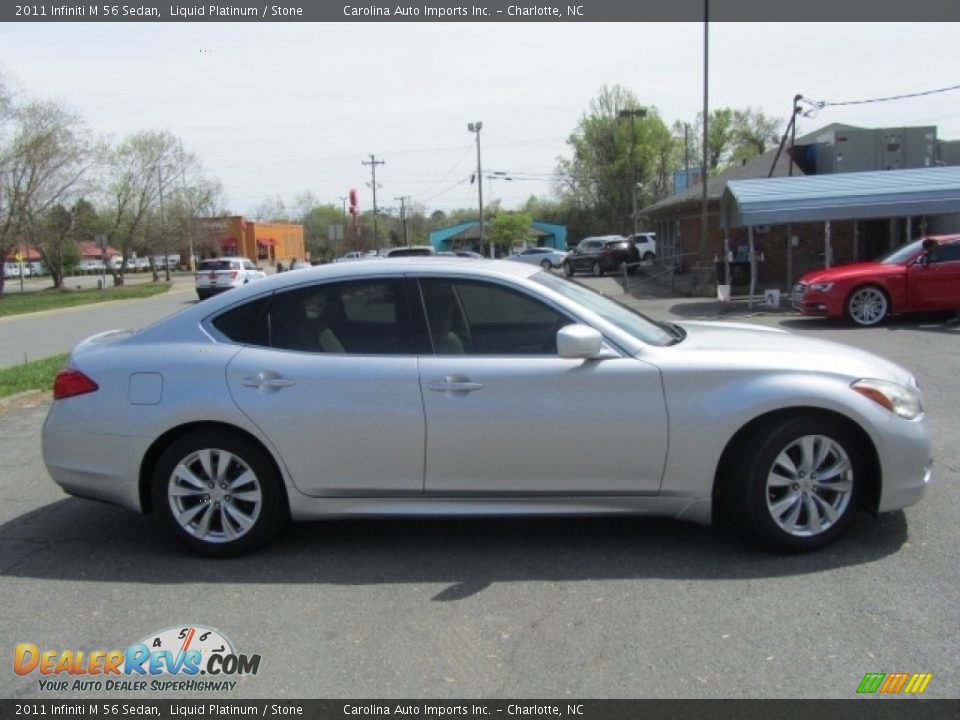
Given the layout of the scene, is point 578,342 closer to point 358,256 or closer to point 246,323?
point 246,323

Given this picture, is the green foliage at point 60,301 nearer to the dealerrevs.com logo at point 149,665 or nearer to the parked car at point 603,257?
the parked car at point 603,257

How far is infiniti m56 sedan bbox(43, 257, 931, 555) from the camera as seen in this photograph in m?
4.25

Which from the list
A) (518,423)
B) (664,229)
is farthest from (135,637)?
(664,229)

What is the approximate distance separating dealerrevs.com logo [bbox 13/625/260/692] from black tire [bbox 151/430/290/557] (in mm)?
822

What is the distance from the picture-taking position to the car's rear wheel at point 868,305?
14195 millimetres

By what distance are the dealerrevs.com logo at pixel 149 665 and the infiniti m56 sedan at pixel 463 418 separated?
906 millimetres

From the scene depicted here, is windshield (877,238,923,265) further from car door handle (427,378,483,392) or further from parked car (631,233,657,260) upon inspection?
parked car (631,233,657,260)

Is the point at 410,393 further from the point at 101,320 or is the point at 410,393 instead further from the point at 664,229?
the point at 664,229

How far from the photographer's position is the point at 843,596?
384 cm

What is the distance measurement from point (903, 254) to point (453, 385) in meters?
12.8

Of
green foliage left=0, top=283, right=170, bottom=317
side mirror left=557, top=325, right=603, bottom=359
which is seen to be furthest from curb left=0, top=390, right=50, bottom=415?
green foliage left=0, top=283, right=170, bottom=317
